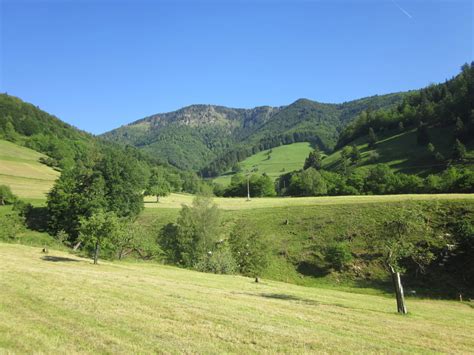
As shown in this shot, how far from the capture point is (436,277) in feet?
160

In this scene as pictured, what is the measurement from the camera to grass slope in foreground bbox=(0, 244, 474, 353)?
12602mm

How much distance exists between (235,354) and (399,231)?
67.5 feet

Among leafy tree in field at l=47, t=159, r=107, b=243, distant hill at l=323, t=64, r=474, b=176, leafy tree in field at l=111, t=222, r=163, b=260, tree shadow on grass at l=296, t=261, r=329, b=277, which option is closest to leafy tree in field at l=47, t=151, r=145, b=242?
leafy tree in field at l=47, t=159, r=107, b=243

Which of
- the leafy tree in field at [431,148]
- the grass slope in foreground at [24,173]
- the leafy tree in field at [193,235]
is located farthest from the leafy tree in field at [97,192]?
the leafy tree in field at [431,148]

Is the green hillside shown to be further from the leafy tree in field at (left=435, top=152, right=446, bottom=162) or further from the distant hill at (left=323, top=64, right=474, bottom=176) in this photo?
the leafy tree in field at (left=435, top=152, right=446, bottom=162)

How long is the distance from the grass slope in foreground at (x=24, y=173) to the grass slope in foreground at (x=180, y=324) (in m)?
88.3

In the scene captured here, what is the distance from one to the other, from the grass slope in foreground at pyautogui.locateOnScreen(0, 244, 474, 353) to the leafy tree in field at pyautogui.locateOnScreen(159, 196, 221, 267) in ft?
110

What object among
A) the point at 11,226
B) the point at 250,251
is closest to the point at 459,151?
the point at 250,251

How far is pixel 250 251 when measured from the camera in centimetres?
5388

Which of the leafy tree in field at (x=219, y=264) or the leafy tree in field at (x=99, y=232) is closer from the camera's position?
the leafy tree in field at (x=99, y=232)

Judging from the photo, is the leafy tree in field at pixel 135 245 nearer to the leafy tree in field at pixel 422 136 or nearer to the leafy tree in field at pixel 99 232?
the leafy tree in field at pixel 99 232

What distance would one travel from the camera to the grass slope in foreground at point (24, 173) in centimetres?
10200

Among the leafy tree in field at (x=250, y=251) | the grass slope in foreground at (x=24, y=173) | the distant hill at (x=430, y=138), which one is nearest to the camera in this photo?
the leafy tree in field at (x=250, y=251)

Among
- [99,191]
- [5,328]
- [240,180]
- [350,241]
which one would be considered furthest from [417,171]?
[5,328]
